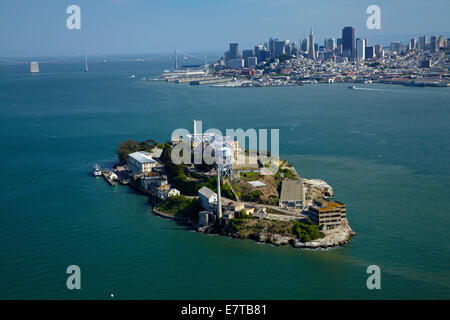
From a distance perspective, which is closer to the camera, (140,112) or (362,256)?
(362,256)

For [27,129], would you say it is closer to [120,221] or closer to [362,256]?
[120,221]

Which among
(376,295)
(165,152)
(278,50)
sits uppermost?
(278,50)

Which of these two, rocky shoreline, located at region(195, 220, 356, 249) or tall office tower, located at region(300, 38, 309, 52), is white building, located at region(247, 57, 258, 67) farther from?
rocky shoreline, located at region(195, 220, 356, 249)

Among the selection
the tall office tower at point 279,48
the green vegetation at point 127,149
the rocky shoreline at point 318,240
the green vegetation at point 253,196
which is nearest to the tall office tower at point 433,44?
the tall office tower at point 279,48

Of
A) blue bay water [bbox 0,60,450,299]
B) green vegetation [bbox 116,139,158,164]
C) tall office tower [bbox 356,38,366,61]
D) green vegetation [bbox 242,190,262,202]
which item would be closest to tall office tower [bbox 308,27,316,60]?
tall office tower [bbox 356,38,366,61]

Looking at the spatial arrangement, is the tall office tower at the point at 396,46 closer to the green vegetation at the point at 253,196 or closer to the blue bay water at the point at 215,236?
the blue bay water at the point at 215,236

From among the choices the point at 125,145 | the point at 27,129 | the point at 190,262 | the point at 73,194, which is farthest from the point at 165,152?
the point at 27,129

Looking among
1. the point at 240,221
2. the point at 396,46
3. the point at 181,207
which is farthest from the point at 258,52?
the point at 240,221
